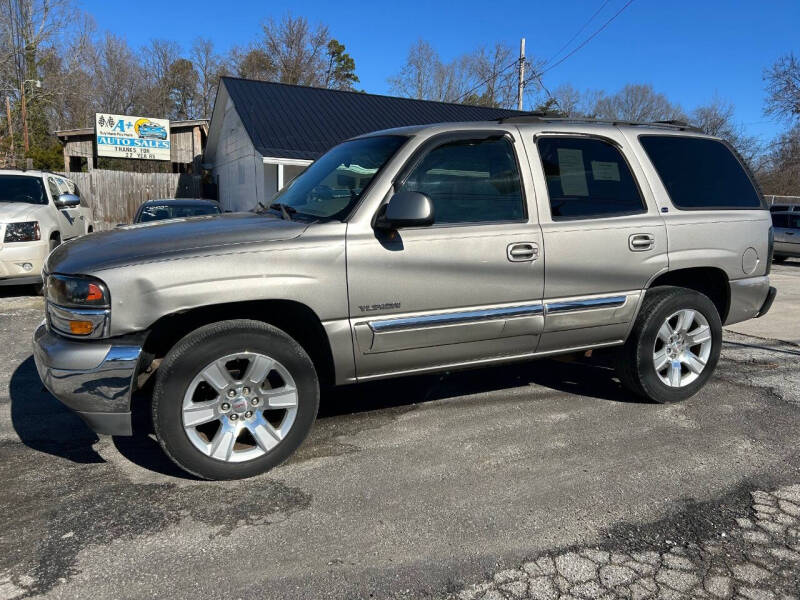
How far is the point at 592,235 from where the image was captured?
3990 millimetres

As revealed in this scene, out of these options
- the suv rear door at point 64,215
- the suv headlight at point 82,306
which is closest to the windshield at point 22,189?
the suv rear door at point 64,215

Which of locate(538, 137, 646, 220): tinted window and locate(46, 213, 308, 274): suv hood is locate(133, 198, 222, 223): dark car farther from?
locate(538, 137, 646, 220): tinted window

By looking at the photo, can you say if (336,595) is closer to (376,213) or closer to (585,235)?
(376,213)

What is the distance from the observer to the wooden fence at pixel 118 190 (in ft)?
68.4

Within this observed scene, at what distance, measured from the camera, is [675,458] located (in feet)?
11.8

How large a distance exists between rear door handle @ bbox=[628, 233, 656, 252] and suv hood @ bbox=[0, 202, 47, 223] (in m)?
7.56

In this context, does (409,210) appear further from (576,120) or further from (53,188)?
(53,188)

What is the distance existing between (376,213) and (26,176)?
787 centimetres

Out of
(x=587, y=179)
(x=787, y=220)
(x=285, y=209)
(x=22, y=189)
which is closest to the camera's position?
(x=285, y=209)

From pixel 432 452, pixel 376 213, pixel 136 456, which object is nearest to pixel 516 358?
pixel 432 452

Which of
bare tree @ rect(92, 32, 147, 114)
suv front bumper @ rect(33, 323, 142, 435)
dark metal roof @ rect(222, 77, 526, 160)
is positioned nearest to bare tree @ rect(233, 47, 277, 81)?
bare tree @ rect(92, 32, 147, 114)

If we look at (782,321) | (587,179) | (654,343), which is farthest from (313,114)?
(654,343)

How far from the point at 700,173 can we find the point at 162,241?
3.86 m

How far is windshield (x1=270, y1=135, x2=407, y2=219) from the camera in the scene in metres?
3.62
